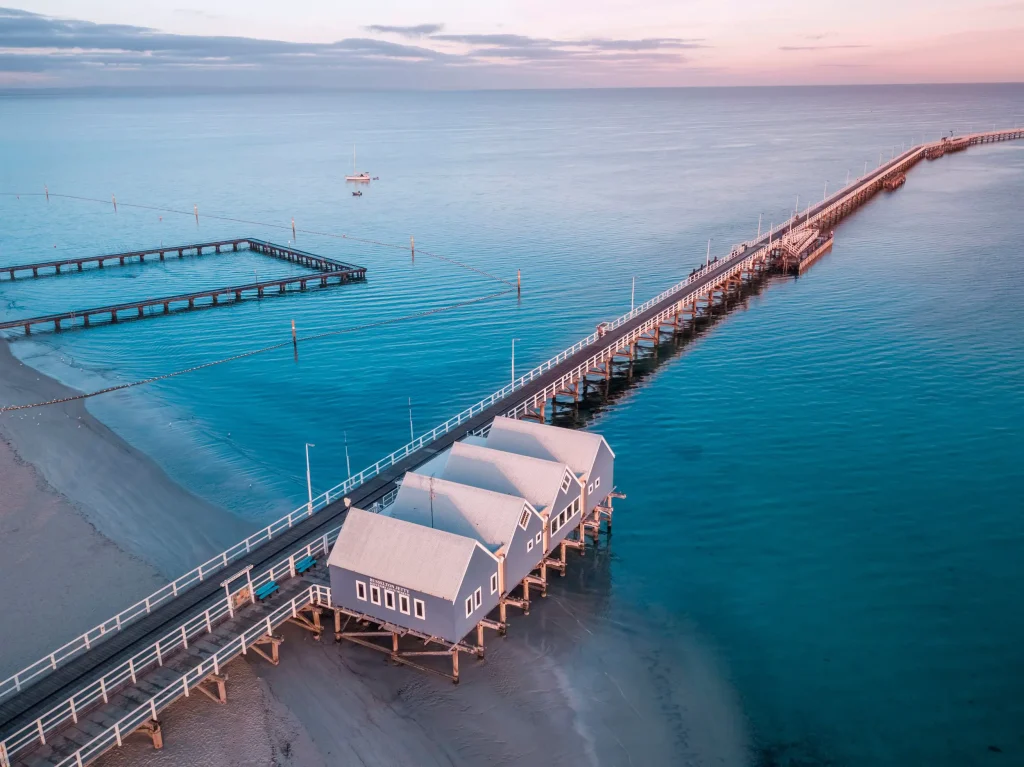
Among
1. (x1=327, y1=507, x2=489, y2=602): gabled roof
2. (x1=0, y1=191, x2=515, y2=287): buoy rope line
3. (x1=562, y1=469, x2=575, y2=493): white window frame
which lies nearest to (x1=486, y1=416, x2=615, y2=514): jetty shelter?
(x1=562, y1=469, x2=575, y2=493): white window frame

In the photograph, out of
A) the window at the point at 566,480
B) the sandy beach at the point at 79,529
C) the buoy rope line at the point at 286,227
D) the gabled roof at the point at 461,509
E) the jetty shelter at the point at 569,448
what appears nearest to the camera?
the gabled roof at the point at 461,509

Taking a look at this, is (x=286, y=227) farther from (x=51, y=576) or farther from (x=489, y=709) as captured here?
(x=489, y=709)

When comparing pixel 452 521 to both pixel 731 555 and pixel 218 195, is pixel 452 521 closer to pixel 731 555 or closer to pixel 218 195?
pixel 731 555

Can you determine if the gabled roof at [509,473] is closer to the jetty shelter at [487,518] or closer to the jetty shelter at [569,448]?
the jetty shelter at [487,518]

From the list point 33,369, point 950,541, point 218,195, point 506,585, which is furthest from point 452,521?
point 218,195

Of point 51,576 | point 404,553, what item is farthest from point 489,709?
point 51,576

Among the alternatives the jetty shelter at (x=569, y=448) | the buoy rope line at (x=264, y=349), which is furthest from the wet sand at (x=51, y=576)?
the jetty shelter at (x=569, y=448)
